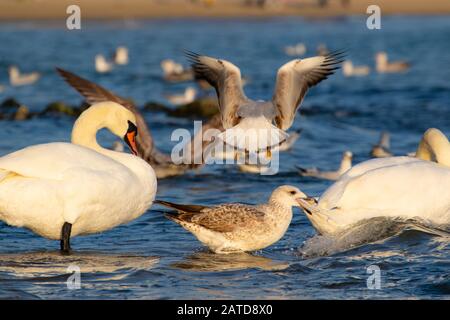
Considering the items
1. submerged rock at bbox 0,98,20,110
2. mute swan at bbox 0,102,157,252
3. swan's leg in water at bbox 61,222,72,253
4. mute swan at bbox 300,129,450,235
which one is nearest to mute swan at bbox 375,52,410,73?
submerged rock at bbox 0,98,20,110

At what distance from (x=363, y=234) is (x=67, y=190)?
7.54ft

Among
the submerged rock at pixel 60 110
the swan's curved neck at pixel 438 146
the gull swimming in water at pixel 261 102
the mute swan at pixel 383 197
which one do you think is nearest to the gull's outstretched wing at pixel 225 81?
the gull swimming in water at pixel 261 102

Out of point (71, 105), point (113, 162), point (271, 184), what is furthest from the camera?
point (71, 105)

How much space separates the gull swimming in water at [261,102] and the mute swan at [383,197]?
2.45 meters

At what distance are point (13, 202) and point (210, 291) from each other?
5.46ft

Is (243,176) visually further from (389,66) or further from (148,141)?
(389,66)

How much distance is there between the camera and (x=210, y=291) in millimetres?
6496

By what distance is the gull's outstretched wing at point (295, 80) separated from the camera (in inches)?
416

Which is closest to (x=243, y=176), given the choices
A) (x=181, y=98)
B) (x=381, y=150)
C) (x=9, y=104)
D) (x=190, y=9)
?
(x=381, y=150)

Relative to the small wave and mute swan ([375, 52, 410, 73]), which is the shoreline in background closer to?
mute swan ([375, 52, 410, 73])

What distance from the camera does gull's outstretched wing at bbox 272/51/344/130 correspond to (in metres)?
10.6

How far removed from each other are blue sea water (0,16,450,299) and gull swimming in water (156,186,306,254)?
0.14 meters
